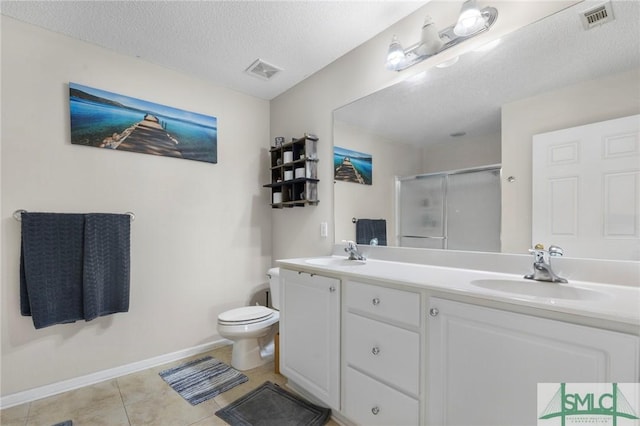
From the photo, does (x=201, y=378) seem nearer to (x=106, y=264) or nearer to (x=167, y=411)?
(x=167, y=411)

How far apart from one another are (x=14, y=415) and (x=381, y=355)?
85.4 inches

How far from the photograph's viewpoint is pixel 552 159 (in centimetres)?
129

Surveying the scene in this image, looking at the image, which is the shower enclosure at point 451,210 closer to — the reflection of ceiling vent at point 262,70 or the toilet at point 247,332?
the toilet at point 247,332

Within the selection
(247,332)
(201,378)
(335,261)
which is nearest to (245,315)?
(247,332)

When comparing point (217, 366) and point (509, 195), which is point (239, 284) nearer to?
point (217, 366)

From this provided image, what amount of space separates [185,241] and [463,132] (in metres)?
2.25

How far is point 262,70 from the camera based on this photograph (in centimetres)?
237

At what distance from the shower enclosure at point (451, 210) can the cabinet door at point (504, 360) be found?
59cm

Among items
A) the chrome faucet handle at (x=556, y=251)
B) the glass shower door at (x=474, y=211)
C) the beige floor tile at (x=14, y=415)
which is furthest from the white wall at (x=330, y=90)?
the beige floor tile at (x=14, y=415)

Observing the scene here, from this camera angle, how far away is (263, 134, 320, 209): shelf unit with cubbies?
7.75 feet

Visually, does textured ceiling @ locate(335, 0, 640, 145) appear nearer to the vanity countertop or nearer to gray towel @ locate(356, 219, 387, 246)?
gray towel @ locate(356, 219, 387, 246)

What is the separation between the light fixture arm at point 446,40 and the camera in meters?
1.43

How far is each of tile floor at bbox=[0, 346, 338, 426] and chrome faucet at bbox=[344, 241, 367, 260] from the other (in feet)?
3.24

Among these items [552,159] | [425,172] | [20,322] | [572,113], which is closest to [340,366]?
[425,172]
